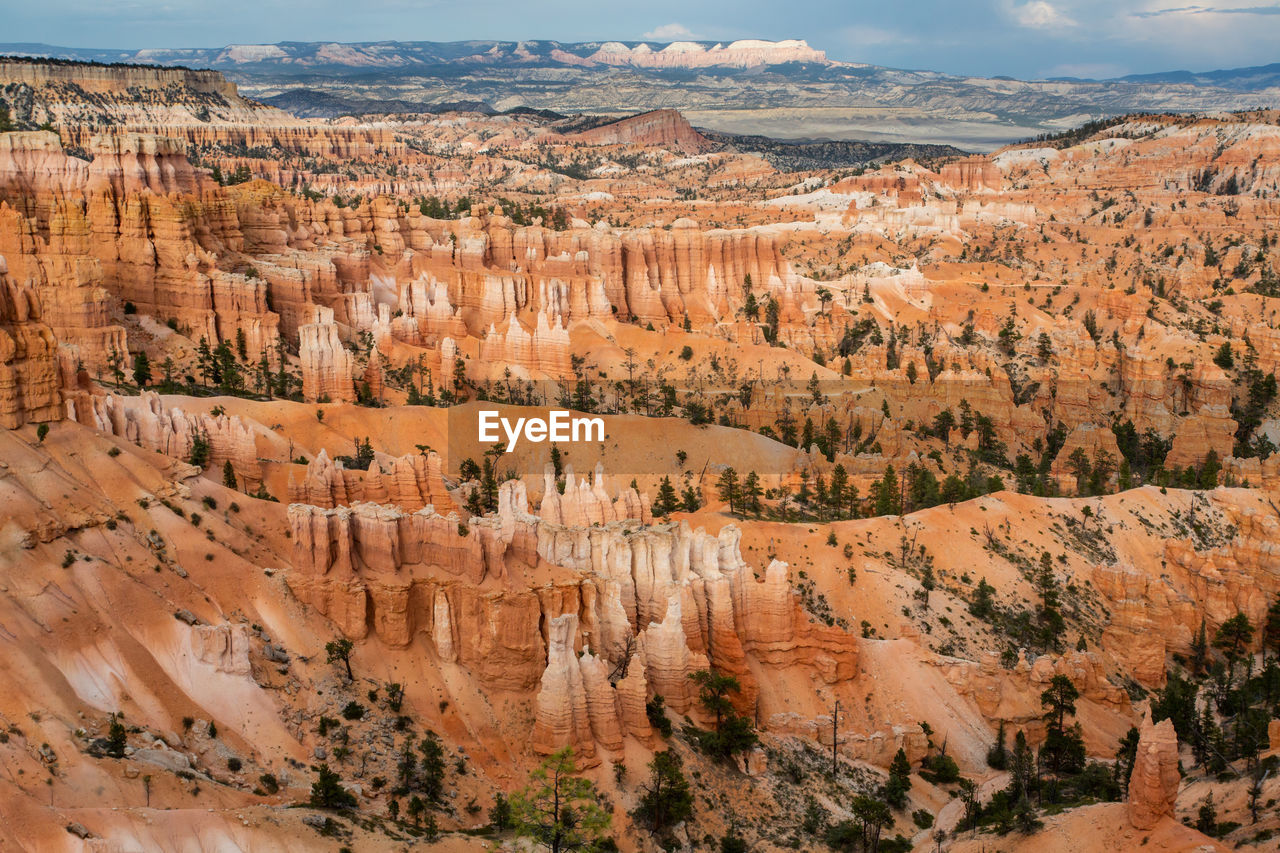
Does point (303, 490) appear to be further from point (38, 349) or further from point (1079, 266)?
point (1079, 266)

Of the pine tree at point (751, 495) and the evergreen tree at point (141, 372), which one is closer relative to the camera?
the pine tree at point (751, 495)

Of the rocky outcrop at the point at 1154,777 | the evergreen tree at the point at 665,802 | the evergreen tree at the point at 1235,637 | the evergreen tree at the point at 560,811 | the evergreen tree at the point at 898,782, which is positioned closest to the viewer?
the rocky outcrop at the point at 1154,777

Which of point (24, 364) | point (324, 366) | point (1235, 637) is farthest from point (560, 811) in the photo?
point (324, 366)

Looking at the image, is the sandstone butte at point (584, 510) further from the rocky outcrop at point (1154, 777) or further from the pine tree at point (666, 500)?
the pine tree at point (666, 500)

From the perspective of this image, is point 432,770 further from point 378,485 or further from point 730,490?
point 730,490

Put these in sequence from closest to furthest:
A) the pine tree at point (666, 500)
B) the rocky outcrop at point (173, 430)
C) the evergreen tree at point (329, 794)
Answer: the evergreen tree at point (329, 794), the rocky outcrop at point (173, 430), the pine tree at point (666, 500)

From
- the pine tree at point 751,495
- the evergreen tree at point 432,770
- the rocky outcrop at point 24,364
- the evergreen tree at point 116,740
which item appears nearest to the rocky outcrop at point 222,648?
the evergreen tree at point 116,740

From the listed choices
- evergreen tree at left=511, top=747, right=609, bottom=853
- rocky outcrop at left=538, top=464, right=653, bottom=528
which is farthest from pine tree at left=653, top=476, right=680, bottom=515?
evergreen tree at left=511, top=747, right=609, bottom=853
